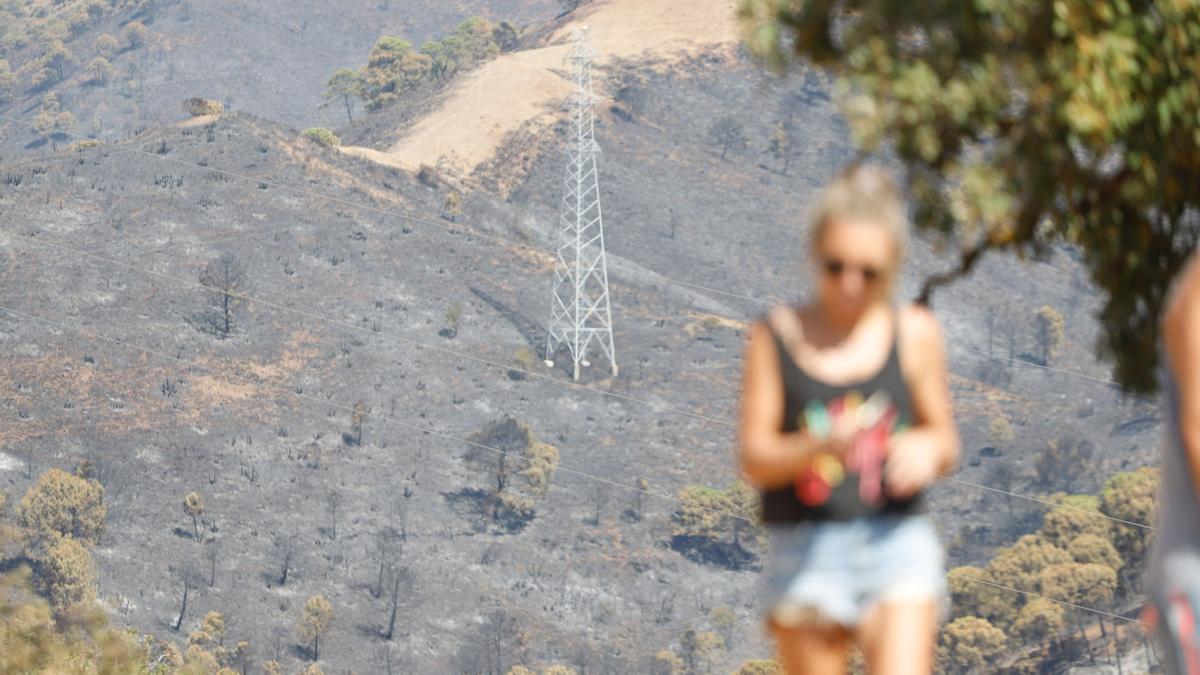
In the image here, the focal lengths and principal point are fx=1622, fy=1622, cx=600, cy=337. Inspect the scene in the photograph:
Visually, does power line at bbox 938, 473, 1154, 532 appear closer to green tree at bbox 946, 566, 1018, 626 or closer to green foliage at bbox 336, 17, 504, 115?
green tree at bbox 946, 566, 1018, 626

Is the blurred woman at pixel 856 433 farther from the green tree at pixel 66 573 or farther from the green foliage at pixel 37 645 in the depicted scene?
the green tree at pixel 66 573

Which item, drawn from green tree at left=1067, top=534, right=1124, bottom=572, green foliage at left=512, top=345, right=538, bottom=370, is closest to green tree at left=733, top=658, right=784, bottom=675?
green tree at left=1067, top=534, right=1124, bottom=572

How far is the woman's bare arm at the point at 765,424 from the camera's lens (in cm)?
423

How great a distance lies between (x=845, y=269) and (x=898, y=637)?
0.97 meters

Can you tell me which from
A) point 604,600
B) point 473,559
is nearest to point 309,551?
point 473,559

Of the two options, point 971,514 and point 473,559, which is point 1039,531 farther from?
point 473,559

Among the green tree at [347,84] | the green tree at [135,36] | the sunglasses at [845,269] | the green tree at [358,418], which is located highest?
the sunglasses at [845,269]

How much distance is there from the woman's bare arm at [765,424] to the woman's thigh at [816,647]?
424 millimetres

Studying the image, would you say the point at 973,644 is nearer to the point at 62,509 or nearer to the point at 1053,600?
the point at 1053,600

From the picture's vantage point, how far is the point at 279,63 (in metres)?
192

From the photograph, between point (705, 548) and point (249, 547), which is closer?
point (249, 547)

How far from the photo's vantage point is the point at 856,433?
13.9ft

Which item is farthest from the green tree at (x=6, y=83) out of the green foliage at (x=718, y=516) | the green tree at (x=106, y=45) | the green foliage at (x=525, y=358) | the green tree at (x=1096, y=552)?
the green tree at (x=1096, y=552)

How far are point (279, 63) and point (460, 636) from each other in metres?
138
